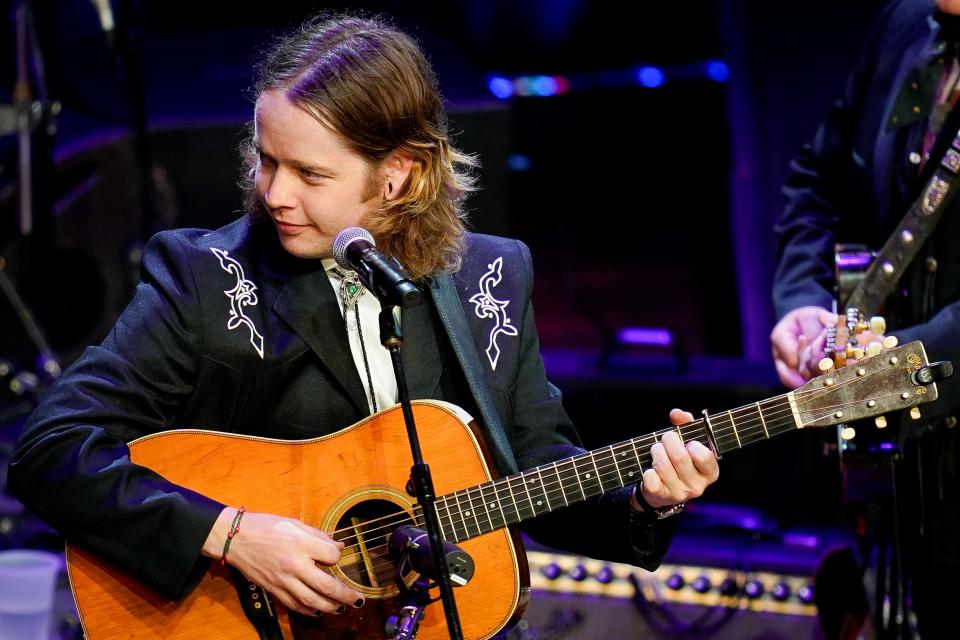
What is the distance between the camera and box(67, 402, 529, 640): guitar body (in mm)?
2666

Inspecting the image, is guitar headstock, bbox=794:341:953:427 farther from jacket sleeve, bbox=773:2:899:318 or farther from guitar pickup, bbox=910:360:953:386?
jacket sleeve, bbox=773:2:899:318

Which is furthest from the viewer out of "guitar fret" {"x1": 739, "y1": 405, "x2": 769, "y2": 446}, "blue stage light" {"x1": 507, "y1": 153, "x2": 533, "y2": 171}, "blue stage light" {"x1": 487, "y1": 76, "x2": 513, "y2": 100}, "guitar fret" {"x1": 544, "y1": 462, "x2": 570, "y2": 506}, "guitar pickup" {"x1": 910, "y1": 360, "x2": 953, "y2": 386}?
"blue stage light" {"x1": 507, "y1": 153, "x2": 533, "y2": 171}

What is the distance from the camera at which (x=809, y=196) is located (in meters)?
3.76

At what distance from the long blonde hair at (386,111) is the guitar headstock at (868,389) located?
3.16 ft

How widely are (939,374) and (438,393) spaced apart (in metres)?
1.18

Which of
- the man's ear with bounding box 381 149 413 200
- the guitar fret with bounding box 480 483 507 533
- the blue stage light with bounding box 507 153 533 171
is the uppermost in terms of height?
the man's ear with bounding box 381 149 413 200

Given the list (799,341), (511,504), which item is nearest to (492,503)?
(511,504)

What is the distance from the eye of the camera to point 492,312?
298 cm

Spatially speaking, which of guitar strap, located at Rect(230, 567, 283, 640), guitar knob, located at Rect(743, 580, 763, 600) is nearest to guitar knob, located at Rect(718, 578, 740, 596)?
guitar knob, located at Rect(743, 580, 763, 600)

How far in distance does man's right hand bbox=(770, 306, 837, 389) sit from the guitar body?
3.09 ft

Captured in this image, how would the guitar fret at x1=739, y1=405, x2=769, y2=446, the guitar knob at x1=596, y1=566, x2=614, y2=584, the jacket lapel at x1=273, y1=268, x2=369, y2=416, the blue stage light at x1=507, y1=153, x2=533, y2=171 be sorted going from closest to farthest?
the guitar fret at x1=739, y1=405, x2=769, y2=446 → the jacket lapel at x1=273, y1=268, x2=369, y2=416 → the guitar knob at x1=596, y1=566, x2=614, y2=584 → the blue stage light at x1=507, y1=153, x2=533, y2=171

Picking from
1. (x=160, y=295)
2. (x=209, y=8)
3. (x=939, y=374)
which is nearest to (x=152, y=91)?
(x=209, y=8)

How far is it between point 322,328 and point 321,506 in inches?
17.7

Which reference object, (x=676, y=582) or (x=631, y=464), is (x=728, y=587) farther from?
(x=631, y=464)
